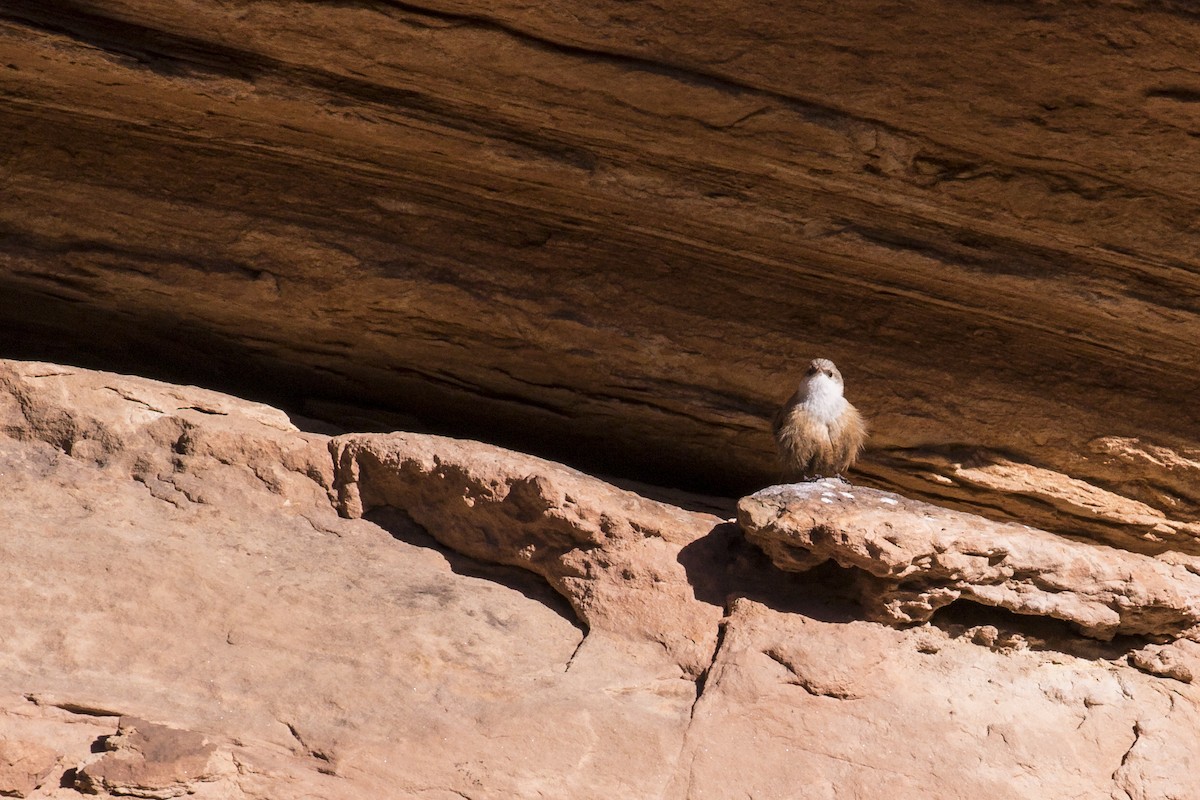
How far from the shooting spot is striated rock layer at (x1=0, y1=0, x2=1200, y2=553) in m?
5.48

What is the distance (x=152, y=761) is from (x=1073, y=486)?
505 centimetres

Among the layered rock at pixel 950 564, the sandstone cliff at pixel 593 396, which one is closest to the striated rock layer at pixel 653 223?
the sandstone cliff at pixel 593 396

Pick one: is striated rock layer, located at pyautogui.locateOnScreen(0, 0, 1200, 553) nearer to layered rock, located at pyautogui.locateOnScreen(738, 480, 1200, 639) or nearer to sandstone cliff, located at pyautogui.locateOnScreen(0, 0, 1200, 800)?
sandstone cliff, located at pyautogui.locateOnScreen(0, 0, 1200, 800)

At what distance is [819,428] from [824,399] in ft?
0.53

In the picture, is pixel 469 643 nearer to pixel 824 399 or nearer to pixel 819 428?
pixel 819 428

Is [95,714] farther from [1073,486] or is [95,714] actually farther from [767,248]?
[1073,486]

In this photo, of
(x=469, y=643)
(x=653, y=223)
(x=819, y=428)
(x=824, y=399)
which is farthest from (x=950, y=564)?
(x=653, y=223)

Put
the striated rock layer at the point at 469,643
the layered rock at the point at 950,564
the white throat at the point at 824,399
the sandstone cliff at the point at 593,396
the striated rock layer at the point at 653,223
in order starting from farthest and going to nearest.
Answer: the white throat at the point at 824,399, the striated rock layer at the point at 653,223, the layered rock at the point at 950,564, the sandstone cliff at the point at 593,396, the striated rock layer at the point at 469,643

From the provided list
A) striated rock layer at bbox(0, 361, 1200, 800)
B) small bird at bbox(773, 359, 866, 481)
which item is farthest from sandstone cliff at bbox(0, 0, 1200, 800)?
small bird at bbox(773, 359, 866, 481)

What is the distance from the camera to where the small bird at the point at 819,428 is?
6117mm

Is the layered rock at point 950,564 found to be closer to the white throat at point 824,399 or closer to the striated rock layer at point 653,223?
the white throat at point 824,399

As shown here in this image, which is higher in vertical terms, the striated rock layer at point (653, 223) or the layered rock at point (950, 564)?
the striated rock layer at point (653, 223)

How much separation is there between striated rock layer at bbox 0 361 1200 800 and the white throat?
2.77 feet

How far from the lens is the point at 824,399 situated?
Result: 614cm
